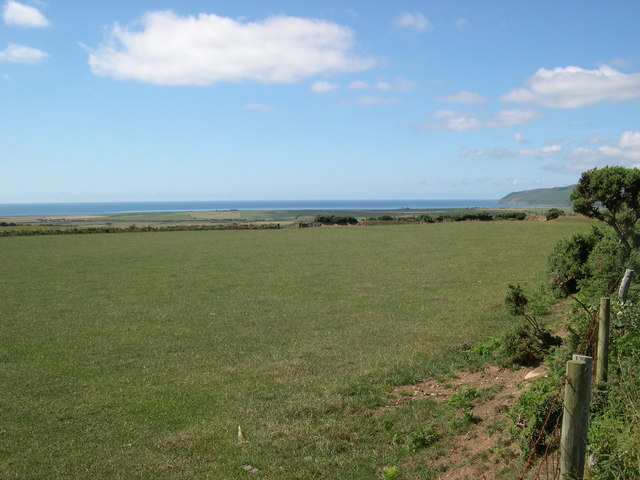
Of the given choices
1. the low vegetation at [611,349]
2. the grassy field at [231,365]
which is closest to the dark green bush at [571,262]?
the low vegetation at [611,349]

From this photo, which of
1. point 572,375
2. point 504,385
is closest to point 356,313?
point 504,385

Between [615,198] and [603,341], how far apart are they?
8329mm

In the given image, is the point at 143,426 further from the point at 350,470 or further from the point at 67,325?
the point at 67,325

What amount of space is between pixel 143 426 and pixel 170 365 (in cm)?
302

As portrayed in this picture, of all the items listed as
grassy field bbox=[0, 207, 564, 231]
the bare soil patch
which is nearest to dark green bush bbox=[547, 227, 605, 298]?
the bare soil patch

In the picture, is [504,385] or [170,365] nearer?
[504,385]

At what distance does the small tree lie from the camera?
1186cm

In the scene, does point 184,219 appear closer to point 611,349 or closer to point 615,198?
point 615,198

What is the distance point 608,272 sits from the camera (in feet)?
36.1

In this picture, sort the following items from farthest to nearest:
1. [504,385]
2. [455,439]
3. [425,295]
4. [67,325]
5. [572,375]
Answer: [425,295] → [67,325] → [504,385] → [455,439] → [572,375]

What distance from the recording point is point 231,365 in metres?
10.1

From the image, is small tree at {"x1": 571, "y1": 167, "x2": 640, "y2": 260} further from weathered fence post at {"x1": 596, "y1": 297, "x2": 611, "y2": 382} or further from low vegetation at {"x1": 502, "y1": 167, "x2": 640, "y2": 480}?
weathered fence post at {"x1": 596, "y1": 297, "x2": 611, "y2": 382}

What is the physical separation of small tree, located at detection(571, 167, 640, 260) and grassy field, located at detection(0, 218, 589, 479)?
336 centimetres

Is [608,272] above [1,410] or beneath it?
above
